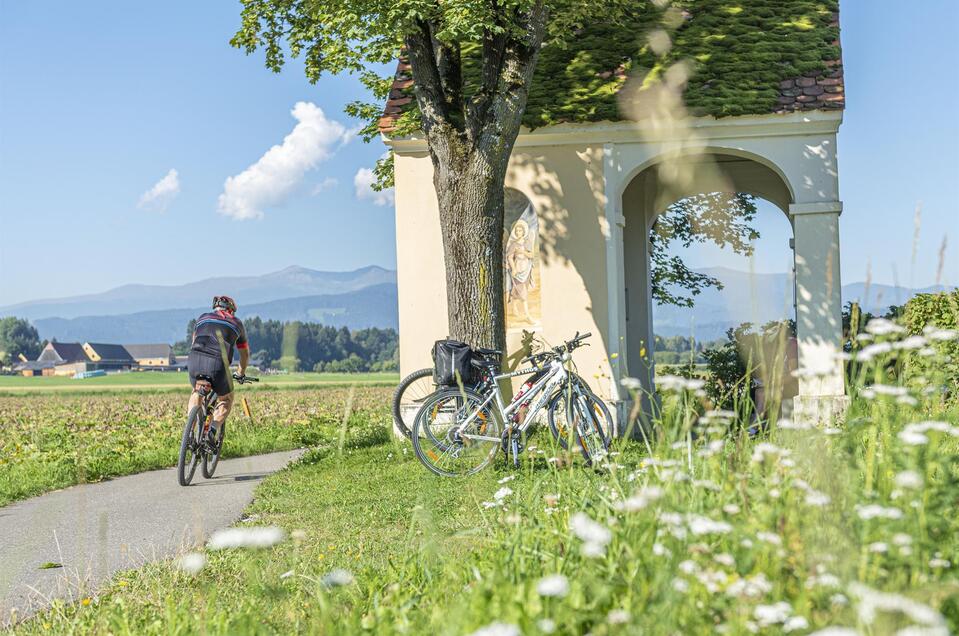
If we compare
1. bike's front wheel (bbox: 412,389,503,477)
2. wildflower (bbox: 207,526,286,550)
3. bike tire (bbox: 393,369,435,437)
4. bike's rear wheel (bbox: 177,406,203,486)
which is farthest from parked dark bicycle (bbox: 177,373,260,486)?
wildflower (bbox: 207,526,286,550)

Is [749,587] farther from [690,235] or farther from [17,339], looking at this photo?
[17,339]

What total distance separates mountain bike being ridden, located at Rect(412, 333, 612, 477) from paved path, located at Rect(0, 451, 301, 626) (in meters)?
1.78

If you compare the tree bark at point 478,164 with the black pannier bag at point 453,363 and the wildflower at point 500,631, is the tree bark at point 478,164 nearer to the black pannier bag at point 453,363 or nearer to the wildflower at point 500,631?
the black pannier bag at point 453,363

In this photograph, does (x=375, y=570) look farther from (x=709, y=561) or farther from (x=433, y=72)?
(x=433, y=72)

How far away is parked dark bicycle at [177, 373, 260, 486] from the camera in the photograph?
885cm

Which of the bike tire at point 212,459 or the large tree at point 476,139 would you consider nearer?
the bike tire at point 212,459

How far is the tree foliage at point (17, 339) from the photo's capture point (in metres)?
112

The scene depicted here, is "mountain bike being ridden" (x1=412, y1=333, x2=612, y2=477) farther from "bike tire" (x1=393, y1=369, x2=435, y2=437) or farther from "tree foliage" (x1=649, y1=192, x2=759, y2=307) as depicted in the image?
"tree foliage" (x1=649, y1=192, x2=759, y2=307)

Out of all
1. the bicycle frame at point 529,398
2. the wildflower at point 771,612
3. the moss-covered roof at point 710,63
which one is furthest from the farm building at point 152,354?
Answer: the wildflower at point 771,612

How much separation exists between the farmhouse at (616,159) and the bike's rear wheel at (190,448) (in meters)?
4.46

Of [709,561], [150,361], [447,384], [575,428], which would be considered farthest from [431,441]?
[150,361]

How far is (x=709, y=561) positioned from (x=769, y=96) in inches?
422

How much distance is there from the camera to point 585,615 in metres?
2.65

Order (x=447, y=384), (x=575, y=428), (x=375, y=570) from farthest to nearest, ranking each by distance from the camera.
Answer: (x=447, y=384) < (x=575, y=428) < (x=375, y=570)
